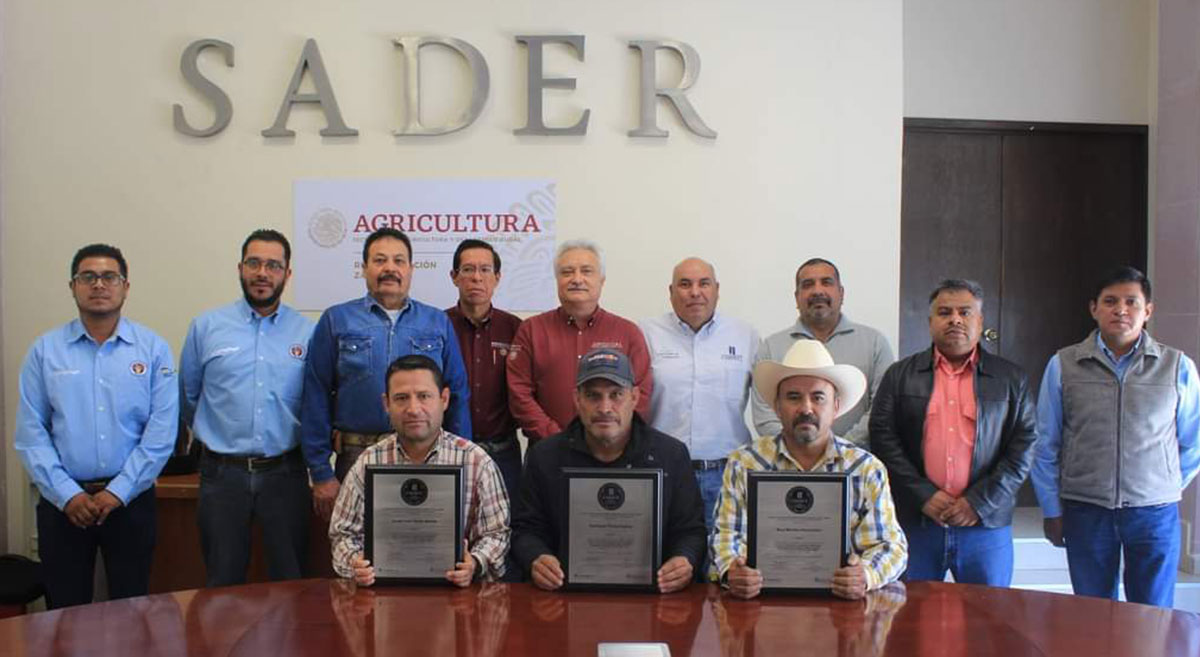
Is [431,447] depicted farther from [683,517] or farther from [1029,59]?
[1029,59]

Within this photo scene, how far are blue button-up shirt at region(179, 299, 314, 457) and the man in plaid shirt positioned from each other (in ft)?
A: 2.59

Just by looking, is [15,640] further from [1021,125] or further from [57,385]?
[1021,125]

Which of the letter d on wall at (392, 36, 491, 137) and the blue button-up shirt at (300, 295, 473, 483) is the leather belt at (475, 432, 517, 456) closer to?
the blue button-up shirt at (300, 295, 473, 483)

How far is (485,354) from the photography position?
3.57m

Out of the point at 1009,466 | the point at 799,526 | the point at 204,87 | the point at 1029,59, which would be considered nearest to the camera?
the point at 799,526

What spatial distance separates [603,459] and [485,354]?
1.10 metres

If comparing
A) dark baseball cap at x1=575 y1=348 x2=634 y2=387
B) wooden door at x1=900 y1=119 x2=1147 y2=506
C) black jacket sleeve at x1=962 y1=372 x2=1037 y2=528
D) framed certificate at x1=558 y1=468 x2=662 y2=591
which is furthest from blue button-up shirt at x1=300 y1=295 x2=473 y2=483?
wooden door at x1=900 y1=119 x2=1147 y2=506

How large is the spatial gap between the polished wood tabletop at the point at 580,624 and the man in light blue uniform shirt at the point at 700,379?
1175 mm

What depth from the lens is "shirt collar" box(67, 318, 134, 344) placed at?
10.7 feet

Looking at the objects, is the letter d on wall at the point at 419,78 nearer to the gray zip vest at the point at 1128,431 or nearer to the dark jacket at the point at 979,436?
the dark jacket at the point at 979,436

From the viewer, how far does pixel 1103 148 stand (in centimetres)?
562

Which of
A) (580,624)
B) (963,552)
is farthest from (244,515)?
(963,552)

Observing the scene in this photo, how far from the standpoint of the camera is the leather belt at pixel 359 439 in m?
3.21

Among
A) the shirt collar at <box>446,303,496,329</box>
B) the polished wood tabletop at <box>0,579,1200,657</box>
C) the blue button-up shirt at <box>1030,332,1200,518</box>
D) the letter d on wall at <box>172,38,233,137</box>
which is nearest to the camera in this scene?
the polished wood tabletop at <box>0,579,1200,657</box>
